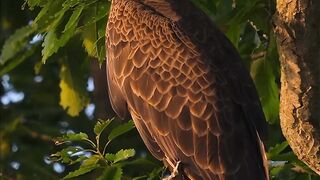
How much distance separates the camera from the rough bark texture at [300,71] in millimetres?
5988

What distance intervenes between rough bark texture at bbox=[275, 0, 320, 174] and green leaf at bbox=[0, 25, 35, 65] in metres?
3.44

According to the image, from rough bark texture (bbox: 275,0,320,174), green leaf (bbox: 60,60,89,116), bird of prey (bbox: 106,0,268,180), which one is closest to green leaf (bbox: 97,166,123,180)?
bird of prey (bbox: 106,0,268,180)

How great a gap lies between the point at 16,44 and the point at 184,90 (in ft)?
7.96

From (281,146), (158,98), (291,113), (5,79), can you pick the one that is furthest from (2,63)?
(291,113)

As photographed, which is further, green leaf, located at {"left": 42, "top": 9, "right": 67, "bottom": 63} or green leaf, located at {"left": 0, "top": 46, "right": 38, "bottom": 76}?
green leaf, located at {"left": 0, "top": 46, "right": 38, "bottom": 76}

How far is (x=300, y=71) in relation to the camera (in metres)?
6.05

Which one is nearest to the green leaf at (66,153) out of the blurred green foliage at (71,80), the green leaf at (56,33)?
the blurred green foliage at (71,80)

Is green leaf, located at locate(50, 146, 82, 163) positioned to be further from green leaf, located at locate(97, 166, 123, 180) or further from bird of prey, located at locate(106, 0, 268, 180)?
bird of prey, located at locate(106, 0, 268, 180)

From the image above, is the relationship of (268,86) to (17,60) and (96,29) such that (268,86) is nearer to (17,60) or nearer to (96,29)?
(96,29)

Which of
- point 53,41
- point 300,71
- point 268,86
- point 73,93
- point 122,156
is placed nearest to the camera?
point 300,71

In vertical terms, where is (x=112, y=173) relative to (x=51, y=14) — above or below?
below

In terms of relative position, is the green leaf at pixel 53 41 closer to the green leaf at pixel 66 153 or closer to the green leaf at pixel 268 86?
the green leaf at pixel 66 153

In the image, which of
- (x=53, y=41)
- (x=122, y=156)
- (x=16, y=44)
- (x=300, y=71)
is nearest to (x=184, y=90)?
(x=122, y=156)

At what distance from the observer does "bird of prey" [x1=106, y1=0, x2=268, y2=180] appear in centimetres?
699
